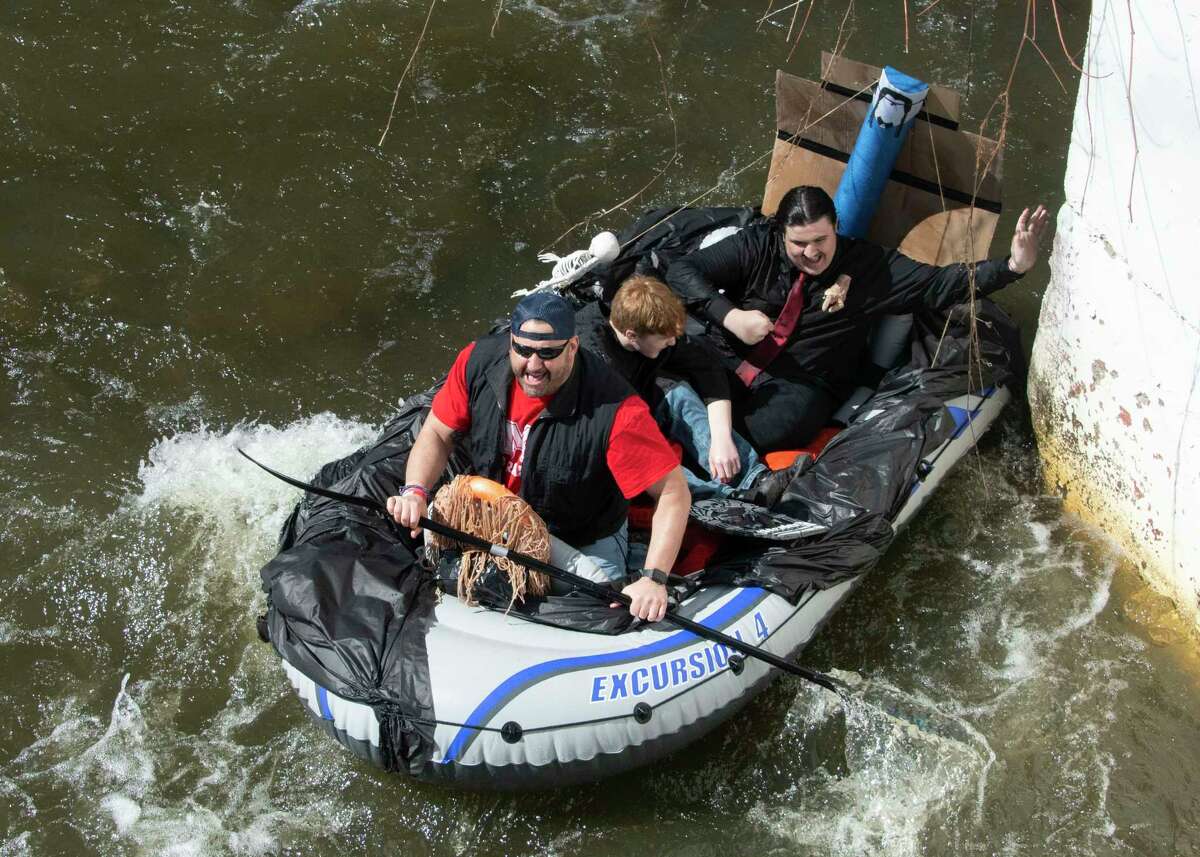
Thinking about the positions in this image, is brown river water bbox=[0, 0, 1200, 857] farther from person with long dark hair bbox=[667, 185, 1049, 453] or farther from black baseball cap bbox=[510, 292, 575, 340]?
black baseball cap bbox=[510, 292, 575, 340]

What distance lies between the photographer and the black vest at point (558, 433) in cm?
372

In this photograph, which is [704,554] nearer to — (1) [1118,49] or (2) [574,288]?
(2) [574,288]

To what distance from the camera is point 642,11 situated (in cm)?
842

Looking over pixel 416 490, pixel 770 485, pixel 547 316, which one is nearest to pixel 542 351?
pixel 547 316

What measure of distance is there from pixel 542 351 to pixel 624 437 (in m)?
0.39

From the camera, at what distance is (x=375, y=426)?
579 centimetres

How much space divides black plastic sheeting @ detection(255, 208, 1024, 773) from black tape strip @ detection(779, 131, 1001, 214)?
428 millimetres

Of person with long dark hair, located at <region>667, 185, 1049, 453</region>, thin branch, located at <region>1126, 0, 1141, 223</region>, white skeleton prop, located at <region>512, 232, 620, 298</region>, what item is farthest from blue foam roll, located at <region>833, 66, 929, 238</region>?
white skeleton prop, located at <region>512, 232, 620, 298</region>

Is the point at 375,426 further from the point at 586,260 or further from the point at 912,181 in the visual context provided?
the point at 912,181

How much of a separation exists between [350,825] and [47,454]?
2.46 metres

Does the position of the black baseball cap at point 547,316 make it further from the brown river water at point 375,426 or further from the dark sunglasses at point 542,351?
the brown river water at point 375,426

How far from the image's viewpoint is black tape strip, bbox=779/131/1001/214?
525cm

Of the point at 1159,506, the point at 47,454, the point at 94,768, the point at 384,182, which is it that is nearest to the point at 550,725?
the point at 94,768

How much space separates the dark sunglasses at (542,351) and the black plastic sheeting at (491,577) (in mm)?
844
